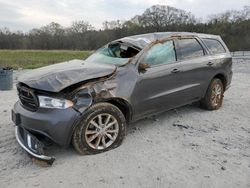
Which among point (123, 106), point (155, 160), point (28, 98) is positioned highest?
point (28, 98)

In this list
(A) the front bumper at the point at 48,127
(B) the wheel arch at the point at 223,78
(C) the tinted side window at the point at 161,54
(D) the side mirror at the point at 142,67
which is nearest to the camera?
(A) the front bumper at the point at 48,127

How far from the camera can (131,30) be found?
53.4 meters

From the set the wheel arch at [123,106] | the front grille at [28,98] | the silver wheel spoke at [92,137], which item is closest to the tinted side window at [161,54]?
the wheel arch at [123,106]

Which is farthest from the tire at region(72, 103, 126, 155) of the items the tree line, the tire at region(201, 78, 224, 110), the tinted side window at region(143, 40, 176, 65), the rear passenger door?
the tree line

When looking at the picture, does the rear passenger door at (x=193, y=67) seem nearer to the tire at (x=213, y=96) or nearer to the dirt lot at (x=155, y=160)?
the tire at (x=213, y=96)

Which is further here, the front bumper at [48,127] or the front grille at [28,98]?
the front grille at [28,98]

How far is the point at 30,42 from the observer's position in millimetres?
54625

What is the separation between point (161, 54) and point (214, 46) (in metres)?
1.80

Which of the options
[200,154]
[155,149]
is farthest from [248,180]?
[155,149]

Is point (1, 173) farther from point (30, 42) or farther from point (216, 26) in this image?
→ point (30, 42)

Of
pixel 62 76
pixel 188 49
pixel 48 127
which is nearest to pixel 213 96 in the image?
pixel 188 49

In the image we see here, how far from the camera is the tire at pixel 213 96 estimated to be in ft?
18.8

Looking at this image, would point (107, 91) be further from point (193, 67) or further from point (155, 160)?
point (193, 67)

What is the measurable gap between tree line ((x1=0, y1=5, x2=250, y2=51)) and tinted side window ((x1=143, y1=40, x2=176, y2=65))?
41.5 meters
